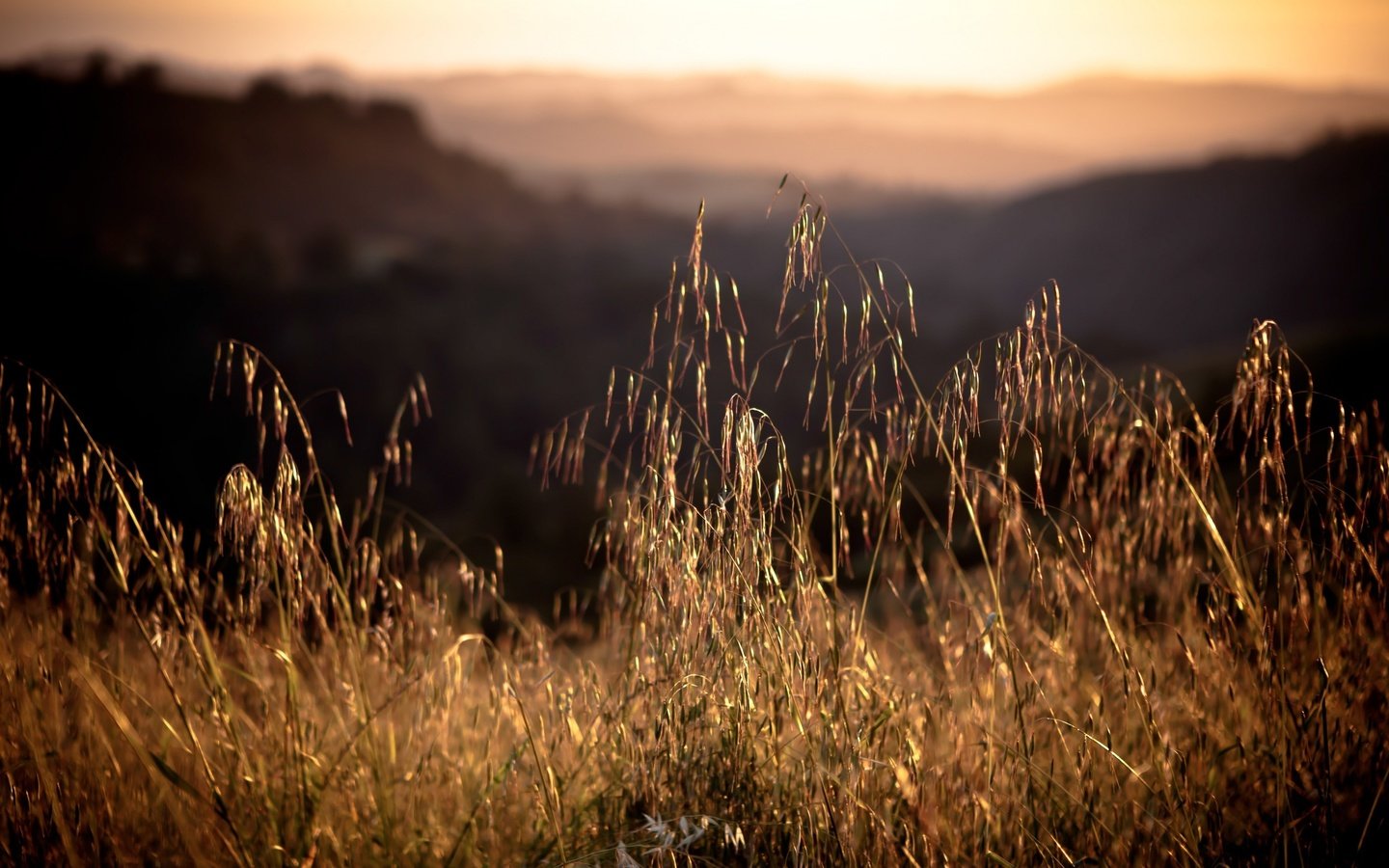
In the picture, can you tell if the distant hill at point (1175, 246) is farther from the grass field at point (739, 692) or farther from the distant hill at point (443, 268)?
the grass field at point (739, 692)

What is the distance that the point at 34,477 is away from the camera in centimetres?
180

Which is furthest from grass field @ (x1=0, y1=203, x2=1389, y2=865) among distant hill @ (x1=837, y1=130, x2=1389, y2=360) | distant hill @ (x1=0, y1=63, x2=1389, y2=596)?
distant hill @ (x1=837, y1=130, x2=1389, y2=360)

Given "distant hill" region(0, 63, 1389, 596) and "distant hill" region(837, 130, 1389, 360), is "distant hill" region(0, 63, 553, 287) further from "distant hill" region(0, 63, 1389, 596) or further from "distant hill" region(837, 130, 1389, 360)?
"distant hill" region(837, 130, 1389, 360)

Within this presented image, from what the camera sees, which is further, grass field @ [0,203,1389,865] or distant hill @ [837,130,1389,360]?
distant hill @ [837,130,1389,360]

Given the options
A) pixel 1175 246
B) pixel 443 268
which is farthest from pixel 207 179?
pixel 1175 246

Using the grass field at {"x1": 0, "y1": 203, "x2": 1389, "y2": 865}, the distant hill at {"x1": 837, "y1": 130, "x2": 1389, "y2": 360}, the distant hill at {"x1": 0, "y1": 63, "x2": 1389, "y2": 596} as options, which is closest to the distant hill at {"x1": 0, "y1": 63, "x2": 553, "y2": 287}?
the distant hill at {"x1": 0, "y1": 63, "x2": 1389, "y2": 596}

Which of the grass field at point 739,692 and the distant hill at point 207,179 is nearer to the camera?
the grass field at point 739,692

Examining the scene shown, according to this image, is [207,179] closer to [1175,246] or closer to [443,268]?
[443,268]

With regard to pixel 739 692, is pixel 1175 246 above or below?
above

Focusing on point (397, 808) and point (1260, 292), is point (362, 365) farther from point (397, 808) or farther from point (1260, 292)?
point (397, 808)

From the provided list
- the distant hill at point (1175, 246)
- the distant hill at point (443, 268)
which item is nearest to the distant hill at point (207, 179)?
the distant hill at point (443, 268)

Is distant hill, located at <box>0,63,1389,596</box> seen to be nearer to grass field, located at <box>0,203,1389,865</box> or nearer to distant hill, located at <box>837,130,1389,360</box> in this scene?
distant hill, located at <box>837,130,1389,360</box>

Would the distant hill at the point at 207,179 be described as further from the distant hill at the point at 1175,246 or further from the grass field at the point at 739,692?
the grass field at the point at 739,692

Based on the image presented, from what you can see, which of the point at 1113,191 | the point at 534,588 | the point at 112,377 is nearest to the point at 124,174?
the point at 112,377
